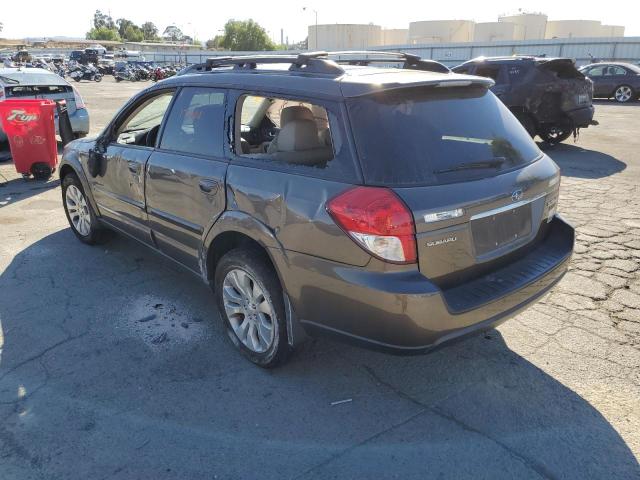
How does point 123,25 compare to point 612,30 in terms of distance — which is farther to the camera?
point 123,25

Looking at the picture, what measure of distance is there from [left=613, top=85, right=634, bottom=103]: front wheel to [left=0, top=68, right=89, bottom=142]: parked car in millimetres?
19523

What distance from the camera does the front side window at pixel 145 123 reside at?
4.25 metres

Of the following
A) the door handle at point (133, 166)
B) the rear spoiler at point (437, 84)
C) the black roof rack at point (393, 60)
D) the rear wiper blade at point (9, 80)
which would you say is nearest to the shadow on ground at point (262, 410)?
the door handle at point (133, 166)

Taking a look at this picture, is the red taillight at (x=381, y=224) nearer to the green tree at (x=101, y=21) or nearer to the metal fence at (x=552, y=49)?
the metal fence at (x=552, y=49)

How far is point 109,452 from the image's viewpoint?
266cm

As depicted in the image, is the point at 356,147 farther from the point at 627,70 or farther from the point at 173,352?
the point at 627,70

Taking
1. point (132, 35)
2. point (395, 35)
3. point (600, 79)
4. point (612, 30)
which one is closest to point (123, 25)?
point (132, 35)

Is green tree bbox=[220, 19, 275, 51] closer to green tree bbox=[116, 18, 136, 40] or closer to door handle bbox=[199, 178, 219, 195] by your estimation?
green tree bbox=[116, 18, 136, 40]

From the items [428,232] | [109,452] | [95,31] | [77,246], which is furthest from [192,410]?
[95,31]

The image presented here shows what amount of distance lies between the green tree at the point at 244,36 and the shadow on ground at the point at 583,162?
11291cm

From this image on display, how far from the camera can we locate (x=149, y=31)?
182 metres

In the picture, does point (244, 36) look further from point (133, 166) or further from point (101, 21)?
point (133, 166)

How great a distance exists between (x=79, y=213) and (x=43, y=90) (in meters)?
6.54

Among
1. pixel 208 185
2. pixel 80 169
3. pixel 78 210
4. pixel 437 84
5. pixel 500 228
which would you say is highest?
pixel 437 84
